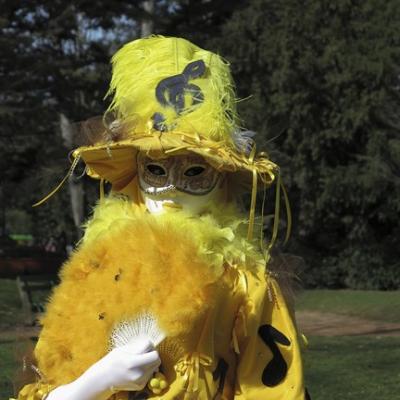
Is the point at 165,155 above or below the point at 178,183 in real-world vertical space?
above

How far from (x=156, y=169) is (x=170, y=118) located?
19cm

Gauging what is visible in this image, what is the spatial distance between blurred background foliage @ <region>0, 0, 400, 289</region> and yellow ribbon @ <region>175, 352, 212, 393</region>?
16.0 metres

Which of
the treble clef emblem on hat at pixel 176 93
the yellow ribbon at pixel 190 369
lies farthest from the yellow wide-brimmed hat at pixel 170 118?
the yellow ribbon at pixel 190 369

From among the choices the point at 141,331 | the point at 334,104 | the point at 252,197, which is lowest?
the point at 334,104

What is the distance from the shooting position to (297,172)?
20344 mm

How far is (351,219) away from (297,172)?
193cm

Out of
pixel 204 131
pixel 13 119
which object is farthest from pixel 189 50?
pixel 13 119

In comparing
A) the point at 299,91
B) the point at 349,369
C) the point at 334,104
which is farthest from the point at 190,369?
the point at 334,104

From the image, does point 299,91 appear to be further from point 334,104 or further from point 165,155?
point 165,155

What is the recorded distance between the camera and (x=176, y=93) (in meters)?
2.83

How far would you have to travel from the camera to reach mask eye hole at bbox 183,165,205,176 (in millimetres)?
2789

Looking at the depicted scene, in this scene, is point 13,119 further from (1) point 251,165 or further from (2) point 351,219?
(1) point 251,165

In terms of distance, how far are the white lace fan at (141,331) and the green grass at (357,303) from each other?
13.2 metres

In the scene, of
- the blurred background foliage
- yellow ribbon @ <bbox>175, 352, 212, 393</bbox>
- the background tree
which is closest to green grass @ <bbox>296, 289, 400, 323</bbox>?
the blurred background foliage
